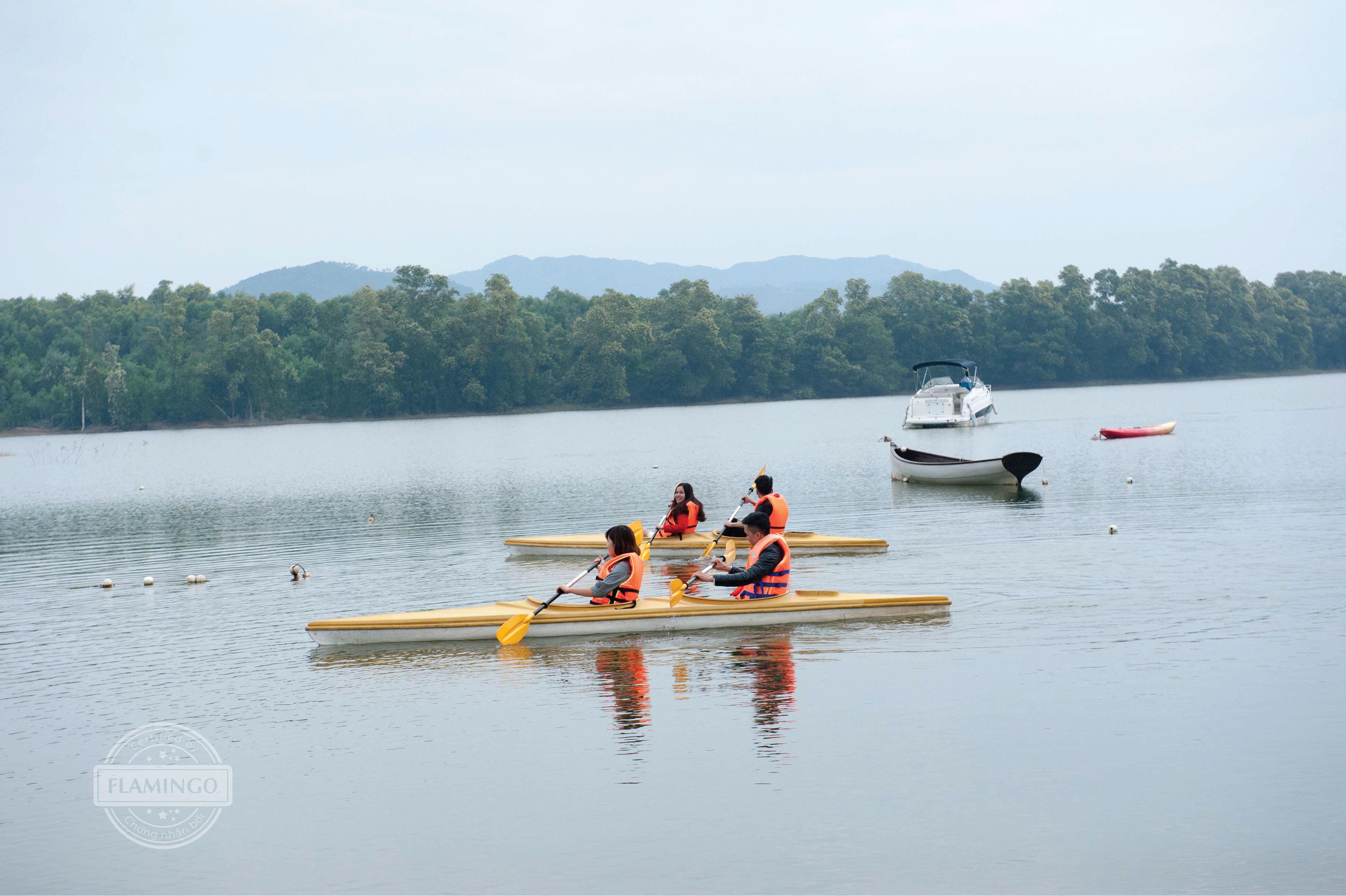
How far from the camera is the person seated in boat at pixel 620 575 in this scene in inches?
656

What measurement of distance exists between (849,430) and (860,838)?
222ft

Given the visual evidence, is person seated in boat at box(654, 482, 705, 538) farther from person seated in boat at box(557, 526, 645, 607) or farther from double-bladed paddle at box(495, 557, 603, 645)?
double-bladed paddle at box(495, 557, 603, 645)

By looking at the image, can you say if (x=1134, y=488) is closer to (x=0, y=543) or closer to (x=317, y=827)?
(x=317, y=827)

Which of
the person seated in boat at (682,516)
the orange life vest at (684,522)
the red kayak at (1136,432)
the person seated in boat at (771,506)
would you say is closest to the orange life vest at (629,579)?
the person seated in boat at (771,506)

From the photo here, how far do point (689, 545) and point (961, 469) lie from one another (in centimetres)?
1564

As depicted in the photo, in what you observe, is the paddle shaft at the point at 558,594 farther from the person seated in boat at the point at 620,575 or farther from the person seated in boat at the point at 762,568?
the person seated in boat at the point at 762,568

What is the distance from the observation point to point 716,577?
Answer: 16.9 meters

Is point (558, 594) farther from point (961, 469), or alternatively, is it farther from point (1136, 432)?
point (1136, 432)

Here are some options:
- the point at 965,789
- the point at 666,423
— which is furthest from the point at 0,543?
the point at 666,423

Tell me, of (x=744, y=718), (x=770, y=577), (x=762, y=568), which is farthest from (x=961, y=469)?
(x=744, y=718)

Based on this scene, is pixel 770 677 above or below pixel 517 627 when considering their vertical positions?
below

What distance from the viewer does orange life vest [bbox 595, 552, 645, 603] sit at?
659 inches

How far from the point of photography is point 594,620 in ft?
55.5

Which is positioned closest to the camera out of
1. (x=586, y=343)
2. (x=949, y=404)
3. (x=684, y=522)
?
(x=684, y=522)
